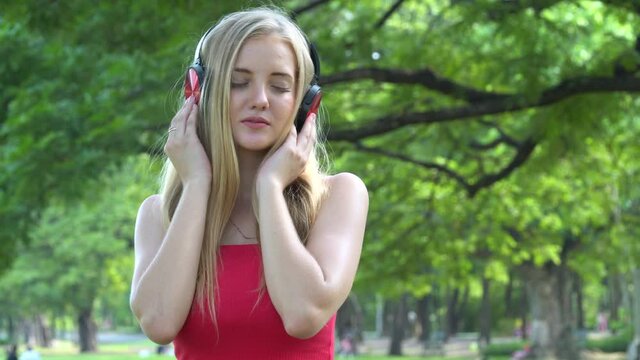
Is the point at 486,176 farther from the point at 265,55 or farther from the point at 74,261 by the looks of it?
the point at 74,261

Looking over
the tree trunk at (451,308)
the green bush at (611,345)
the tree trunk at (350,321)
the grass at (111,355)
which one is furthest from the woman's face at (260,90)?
the tree trunk at (451,308)

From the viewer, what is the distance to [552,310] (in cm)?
2867

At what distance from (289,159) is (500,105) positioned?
28.7ft

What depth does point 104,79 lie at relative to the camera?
11273mm

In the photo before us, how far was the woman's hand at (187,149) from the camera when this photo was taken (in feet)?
7.89

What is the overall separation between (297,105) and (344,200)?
0.23m

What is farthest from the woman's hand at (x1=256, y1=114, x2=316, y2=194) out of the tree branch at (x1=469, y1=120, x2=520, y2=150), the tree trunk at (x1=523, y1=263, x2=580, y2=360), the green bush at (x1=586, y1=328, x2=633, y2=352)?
the green bush at (x1=586, y1=328, x2=633, y2=352)

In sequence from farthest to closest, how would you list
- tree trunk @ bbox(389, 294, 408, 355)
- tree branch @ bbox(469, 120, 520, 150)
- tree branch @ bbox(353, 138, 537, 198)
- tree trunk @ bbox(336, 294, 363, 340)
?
tree trunk @ bbox(336, 294, 363, 340) < tree trunk @ bbox(389, 294, 408, 355) < tree branch @ bbox(469, 120, 520, 150) < tree branch @ bbox(353, 138, 537, 198)

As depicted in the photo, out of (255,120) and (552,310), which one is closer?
(255,120)

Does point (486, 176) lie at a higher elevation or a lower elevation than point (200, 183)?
higher

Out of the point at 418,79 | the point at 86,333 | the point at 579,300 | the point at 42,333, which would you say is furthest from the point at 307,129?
the point at 42,333

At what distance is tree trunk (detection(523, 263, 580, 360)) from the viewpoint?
92.5 ft

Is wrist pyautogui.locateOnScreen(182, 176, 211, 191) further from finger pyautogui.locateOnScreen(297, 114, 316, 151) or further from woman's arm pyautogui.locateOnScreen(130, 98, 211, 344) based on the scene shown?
finger pyautogui.locateOnScreen(297, 114, 316, 151)

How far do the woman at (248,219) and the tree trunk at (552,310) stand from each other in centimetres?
2620
